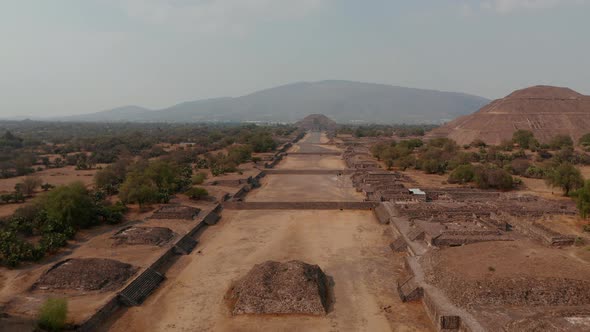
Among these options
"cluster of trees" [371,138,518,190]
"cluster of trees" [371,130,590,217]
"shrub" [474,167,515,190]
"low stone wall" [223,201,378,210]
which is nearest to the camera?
"low stone wall" [223,201,378,210]

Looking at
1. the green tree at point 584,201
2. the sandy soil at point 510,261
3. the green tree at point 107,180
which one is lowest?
the green tree at point 107,180

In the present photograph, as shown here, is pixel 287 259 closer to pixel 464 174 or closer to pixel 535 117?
pixel 464 174

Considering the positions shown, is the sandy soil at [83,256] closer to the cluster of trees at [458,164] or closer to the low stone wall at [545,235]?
the low stone wall at [545,235]

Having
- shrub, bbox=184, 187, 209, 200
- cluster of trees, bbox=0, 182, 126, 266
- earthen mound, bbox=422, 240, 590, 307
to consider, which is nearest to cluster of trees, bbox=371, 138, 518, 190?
earthen mound, bbox=422, 240, 590, 307

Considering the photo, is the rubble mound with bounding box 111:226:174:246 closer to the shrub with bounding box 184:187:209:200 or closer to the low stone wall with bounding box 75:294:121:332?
the low stone wall with bounding box 75:294:121:332

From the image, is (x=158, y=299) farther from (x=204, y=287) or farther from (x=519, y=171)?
(x=519, y=171)

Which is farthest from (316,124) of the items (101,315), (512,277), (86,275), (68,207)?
(101,315)

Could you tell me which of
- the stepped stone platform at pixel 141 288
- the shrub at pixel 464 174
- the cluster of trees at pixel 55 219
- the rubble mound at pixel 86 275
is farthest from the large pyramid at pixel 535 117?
the rubble mound at pixel 86 275
